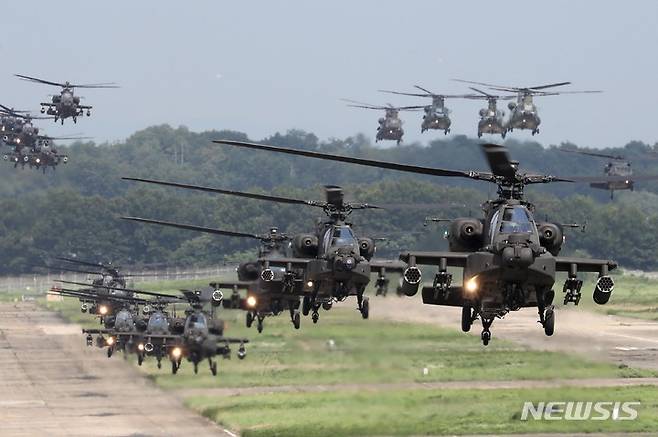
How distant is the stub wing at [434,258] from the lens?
38.7 meters

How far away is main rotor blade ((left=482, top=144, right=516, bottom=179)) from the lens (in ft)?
120

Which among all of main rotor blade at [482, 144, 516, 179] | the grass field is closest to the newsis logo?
the grass field

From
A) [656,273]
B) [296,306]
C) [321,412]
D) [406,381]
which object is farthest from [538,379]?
[656,273]

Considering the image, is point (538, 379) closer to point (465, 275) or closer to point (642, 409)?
point (642, 409)

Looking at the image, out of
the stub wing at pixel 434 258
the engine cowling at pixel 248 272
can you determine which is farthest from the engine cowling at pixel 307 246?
the engine cowling at pixel 248 272

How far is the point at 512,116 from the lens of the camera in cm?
11719

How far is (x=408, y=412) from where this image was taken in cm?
8025

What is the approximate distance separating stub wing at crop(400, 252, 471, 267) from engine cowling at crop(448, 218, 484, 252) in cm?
133

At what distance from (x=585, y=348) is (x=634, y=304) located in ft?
248

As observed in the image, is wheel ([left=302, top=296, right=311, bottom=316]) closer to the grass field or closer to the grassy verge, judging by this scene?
the grass field

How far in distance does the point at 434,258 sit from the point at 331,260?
12.7 metres

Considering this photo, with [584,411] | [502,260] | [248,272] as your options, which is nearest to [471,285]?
[502,260]

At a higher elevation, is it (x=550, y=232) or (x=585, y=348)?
(x=550, y=232)

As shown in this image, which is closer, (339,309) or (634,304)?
(339,309)
